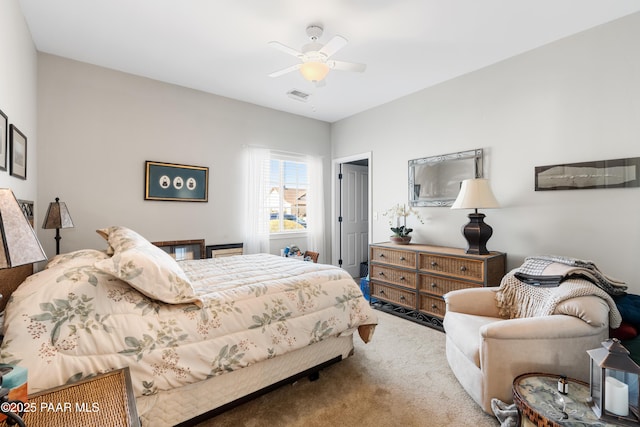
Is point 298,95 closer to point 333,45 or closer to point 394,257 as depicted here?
point 333,45

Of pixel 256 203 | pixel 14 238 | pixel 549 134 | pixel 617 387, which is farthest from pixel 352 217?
pixel 14 238

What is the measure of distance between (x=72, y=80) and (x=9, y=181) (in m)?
1.68

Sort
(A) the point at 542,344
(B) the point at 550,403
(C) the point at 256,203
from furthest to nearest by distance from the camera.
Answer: (C) the point at 256,203, (A) the point at 542,344, (B) the point at 550,403

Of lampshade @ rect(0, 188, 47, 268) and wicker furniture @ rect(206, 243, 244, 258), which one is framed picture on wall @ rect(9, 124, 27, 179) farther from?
wicker furniture @ rect(206, 243, 244, 258)

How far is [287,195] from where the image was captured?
4762 millimetres

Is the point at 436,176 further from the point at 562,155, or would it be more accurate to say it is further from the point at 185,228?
the point at 185,228

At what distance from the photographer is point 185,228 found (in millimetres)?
3758

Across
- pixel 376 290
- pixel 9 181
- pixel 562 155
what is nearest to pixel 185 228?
pixel 9 181

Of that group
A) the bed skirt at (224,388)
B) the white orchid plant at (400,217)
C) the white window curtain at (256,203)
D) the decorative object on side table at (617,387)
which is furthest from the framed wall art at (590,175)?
the white window curtain at (256,203)

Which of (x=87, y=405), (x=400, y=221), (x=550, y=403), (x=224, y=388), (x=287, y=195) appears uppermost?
(x=287, y=195)

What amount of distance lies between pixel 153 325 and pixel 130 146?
2.70m

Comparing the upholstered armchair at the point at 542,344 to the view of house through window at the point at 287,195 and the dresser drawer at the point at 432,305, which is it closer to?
the dresser drawer at the point at 432,305

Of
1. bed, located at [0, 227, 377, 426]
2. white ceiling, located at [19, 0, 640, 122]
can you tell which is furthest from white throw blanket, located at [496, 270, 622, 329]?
white ceiling, located at [19, 0, 640, 122]

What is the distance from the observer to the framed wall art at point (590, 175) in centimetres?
232
